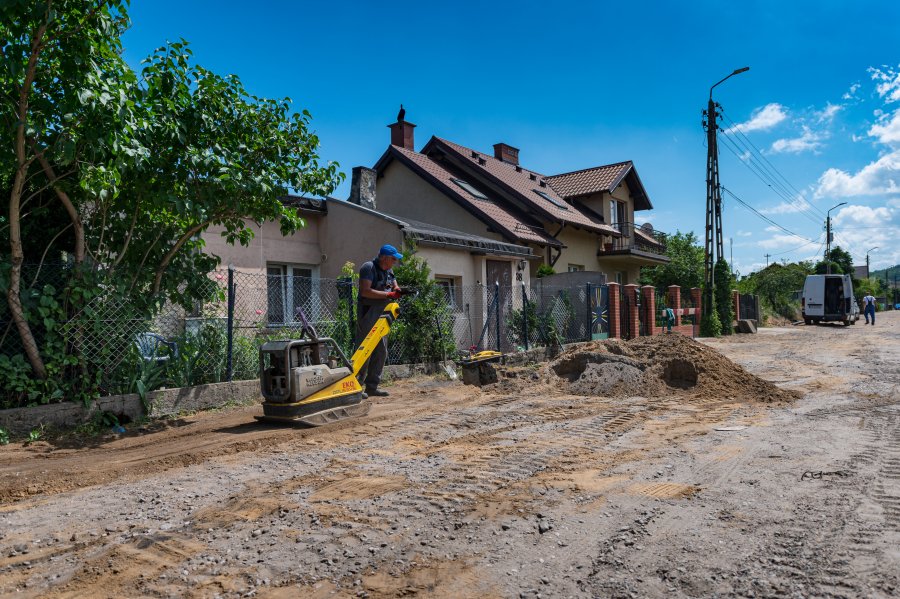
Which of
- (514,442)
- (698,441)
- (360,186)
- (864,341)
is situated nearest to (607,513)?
(514,442)

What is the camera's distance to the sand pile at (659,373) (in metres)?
9.68

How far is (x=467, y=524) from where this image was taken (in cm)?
398

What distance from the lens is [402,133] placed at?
25.5 m

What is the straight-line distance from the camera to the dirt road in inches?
127

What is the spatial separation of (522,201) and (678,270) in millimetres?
11927

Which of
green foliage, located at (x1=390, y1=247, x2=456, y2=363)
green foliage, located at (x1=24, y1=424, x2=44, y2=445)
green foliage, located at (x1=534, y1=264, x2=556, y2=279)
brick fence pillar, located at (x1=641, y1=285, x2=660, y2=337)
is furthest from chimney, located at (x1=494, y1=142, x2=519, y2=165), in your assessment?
green foliage, located at (x1=24, y1=424, x2=44, y2=445)

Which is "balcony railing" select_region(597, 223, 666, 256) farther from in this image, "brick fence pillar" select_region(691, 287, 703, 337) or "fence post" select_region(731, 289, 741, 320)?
"fence post" select_region(731, 289, 741, 320)

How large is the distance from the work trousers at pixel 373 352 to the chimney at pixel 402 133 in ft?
58.0

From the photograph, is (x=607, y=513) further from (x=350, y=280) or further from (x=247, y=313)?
(x=247, y=313)

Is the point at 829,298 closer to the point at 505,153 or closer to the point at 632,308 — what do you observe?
the point at 505,153

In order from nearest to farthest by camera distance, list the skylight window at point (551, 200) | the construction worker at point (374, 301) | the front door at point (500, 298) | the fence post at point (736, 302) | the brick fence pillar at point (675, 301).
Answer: the construction worker at point (374, 301)
the front door at point (500, 298)
the brick fence pillar at point (675, 301)
the skylight window at point (551, 200)
the fence post at point (736, 302)

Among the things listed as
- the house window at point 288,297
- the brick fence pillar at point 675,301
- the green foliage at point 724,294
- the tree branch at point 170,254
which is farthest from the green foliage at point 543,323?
the green foliage at point 724,294

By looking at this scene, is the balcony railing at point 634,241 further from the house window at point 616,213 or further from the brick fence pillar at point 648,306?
the brick fence pillar at point 648,306

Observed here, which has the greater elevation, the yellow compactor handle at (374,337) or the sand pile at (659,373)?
the yellow compactor handle at (374,337)
